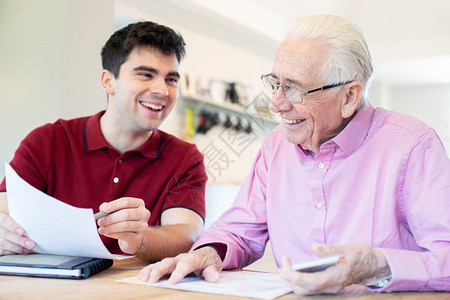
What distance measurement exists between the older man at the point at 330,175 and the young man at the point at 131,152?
0.29 meters

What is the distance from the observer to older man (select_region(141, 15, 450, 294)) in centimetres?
113

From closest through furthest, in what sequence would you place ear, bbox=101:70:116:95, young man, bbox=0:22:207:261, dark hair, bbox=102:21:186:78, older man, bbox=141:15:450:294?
older man, bbox=141:15:450:294
young man, bbox=0:22:207:261
dark hair, bbox=102:21:186:78
ear, bbox=101:70:116:95

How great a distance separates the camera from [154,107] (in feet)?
6.02

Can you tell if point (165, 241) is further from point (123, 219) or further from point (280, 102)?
point (280, 102)

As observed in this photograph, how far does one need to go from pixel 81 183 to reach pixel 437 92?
713 centimetres

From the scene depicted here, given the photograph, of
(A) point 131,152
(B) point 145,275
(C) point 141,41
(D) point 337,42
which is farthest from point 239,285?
(C) point 141,41

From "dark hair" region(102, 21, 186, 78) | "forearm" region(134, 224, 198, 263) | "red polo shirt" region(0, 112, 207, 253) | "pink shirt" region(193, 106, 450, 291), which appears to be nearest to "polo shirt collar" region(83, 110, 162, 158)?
"red polo shirt" region(0, 112, 207, 253)

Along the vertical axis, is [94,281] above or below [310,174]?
below

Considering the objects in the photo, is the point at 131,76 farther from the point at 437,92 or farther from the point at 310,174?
the point at 437,92

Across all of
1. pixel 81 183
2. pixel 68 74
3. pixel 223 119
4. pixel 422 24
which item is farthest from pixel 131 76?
pixel 422 24

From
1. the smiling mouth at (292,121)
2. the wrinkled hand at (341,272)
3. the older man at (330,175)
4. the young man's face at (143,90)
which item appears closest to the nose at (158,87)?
the young man's face at (143,90)

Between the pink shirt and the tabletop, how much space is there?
0.12 m

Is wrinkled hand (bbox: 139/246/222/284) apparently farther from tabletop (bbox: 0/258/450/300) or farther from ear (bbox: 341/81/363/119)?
ear (bbox: 341/81/363/119)

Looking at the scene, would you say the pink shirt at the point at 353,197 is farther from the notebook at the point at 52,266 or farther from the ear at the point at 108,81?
the ear at the point at 108,81
